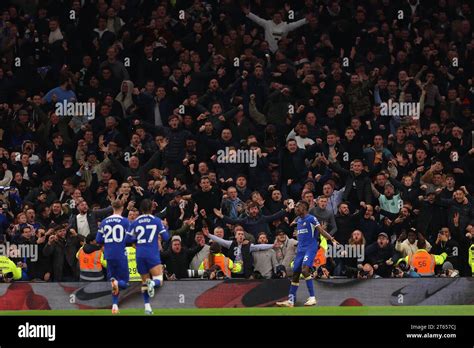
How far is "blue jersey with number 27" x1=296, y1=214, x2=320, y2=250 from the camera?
82.2 ft

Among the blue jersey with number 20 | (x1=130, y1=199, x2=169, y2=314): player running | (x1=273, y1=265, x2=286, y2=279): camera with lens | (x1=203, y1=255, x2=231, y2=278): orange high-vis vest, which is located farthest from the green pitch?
(x1=203, y1=255, x2=231, y2=278): orange high-vis vest

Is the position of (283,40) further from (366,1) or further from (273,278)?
(273,278)

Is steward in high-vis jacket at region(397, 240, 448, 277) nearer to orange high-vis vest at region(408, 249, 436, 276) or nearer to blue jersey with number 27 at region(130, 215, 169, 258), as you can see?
orange high-vis vest at region(408, 249, 436, 276)

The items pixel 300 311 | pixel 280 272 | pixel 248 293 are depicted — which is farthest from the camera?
pixel 280 272

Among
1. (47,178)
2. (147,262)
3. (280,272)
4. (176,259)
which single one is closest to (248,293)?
(280,272)

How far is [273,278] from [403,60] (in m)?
8.91

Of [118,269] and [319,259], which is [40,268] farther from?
[319,259]

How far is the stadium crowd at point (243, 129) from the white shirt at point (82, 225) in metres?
0.03

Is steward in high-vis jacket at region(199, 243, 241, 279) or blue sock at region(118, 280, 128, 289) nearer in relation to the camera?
blue sock at region(118, 280, 128, 289)

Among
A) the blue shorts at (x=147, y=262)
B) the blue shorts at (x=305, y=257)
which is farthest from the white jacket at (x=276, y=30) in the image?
the blue shorts at (x=147, y=262)

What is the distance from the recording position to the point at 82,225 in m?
28.2

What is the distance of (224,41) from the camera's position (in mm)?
33094

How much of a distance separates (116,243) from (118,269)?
57 cm
